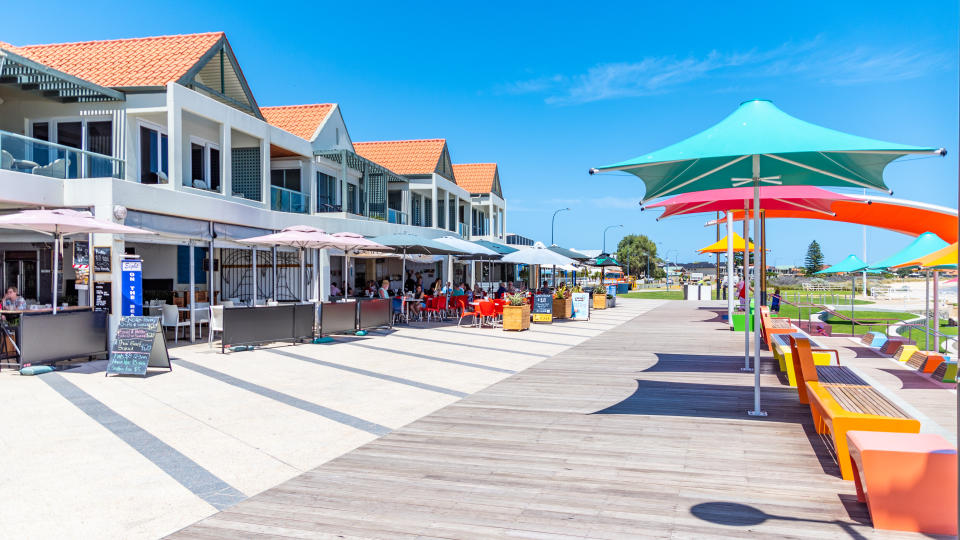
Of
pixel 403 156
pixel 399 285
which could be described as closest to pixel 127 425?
pixel 399 285

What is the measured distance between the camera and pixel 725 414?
22.4ft

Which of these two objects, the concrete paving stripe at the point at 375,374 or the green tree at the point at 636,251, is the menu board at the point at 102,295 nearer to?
the concrete paving stripe at the point at 375,374

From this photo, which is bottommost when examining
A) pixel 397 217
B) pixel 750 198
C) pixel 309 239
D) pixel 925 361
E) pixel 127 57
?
pixel 925 361

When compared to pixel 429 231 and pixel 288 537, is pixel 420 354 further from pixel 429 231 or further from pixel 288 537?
pixel 429 231

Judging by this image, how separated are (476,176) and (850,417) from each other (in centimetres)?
3995

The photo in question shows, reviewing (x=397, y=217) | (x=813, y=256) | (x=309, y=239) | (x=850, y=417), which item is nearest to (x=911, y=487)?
(x=850, y=417)

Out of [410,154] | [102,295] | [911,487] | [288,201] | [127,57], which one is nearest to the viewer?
[911,487]

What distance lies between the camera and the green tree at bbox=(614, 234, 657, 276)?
11519cm

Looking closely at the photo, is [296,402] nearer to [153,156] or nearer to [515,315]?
[515,315]

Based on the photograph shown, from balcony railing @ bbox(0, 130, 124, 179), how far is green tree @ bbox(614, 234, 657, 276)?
10426 cm

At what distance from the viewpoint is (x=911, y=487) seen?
373cm

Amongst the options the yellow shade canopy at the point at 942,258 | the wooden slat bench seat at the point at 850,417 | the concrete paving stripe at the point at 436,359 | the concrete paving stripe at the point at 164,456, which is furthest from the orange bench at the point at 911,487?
the concrete paving stripe at the point at 436,359

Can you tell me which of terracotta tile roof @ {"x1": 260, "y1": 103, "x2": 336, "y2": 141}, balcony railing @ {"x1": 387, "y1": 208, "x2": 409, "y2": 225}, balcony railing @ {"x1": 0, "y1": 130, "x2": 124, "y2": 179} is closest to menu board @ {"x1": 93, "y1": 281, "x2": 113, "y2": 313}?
balcony railing @ {"x1": 0, "y1": 130, "x2": 124, "y2": 179}

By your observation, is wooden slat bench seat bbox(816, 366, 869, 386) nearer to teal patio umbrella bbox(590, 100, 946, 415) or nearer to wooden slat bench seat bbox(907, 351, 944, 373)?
teal patio umbrella bbox(590, 100, 946, 415)
